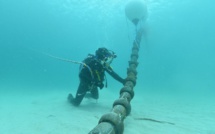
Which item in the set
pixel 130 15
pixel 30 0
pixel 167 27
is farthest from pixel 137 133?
pixel 30 0

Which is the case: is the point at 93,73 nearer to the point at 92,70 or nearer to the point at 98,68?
the point at 92,70

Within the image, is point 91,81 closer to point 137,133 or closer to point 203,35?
point 137,133

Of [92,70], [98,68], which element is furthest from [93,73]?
[98,68]

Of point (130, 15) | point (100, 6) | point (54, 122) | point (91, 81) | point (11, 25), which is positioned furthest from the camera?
point (11, 25)

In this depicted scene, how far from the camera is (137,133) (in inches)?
177

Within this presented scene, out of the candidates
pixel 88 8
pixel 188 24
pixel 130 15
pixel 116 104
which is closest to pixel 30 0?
pixel 88 8

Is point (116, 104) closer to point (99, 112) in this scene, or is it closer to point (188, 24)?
point (99, 112)

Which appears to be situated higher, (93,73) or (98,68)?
(98,68)

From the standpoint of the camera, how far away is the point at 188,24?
3192cm

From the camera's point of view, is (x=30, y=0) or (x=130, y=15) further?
Result: (x=30, y=0)

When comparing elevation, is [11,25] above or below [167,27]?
above

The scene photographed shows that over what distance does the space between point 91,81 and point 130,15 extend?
213 inches

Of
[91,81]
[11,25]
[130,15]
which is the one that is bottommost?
[91,81]

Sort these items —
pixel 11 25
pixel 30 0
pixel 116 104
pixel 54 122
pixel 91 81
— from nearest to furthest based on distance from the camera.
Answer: pixel 116 104 < pixel 54 122 < pixel 91 81 < pixel 30 0 < pixel 11 25
